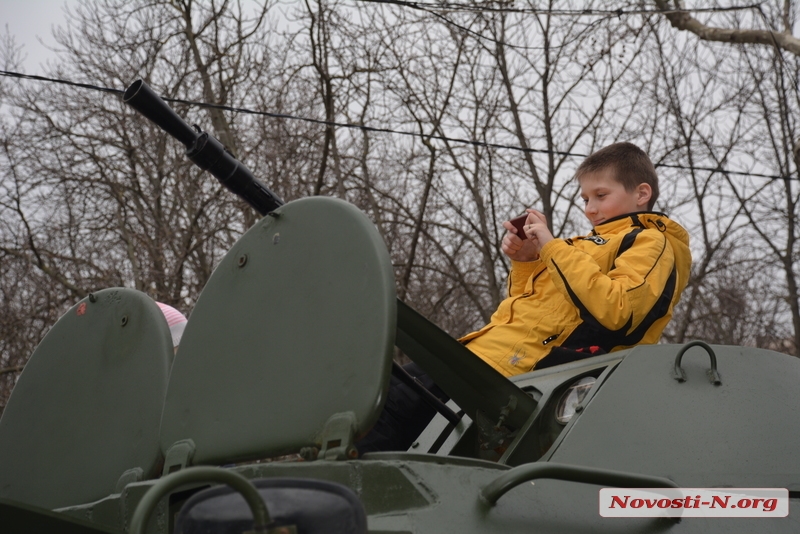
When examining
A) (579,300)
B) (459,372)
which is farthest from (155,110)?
(579,300)

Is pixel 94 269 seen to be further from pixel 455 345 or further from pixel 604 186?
pixel 455 345

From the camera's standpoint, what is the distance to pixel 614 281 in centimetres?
310

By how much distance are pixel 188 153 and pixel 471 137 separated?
856cm

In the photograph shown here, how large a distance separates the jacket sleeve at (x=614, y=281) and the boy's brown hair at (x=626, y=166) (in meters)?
0.54

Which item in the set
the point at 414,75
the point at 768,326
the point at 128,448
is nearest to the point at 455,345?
the point at 128,448

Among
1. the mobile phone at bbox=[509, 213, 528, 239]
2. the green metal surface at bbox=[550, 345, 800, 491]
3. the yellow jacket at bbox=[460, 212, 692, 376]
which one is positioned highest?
the mobile phone at bbox=[509, 213, 528, 239]

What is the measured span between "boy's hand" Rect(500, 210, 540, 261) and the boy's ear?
0.48 m

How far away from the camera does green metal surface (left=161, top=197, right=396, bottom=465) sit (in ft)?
6.54

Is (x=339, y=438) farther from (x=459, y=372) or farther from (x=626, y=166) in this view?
(x=626, y=166)

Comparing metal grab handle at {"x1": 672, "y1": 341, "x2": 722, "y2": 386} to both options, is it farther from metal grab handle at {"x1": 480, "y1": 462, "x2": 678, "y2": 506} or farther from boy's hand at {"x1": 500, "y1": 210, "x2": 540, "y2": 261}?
boy's hand at {"x1": 500, "y1": 210, "x2": 540, "y2": 261}

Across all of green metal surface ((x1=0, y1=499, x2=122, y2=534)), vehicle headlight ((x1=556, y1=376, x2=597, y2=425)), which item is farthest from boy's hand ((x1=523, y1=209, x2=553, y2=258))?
→ green metal surface ((x1=0, y1=499, x2=122, y2=534))

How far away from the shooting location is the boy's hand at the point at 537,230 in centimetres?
327

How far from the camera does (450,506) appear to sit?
6.02 feet

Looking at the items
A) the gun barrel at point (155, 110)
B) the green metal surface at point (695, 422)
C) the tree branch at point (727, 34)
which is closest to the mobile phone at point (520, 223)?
the green metal surface at point (695, 422)
